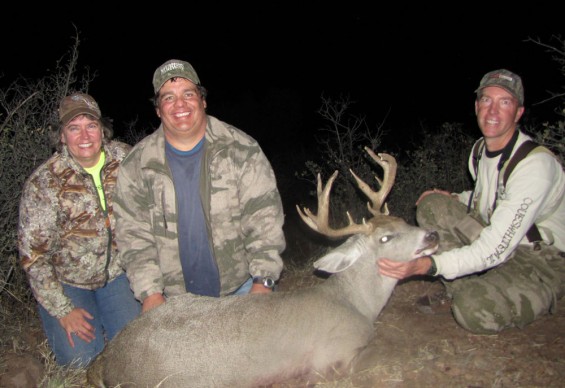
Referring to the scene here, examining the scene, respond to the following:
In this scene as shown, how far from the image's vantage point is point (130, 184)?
382cm

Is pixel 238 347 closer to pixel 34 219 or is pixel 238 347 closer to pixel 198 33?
pixel 34 219

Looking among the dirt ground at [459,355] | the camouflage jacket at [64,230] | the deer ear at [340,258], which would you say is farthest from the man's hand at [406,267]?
the camouflage jacket at [64,230]

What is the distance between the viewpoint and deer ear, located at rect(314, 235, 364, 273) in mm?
3646

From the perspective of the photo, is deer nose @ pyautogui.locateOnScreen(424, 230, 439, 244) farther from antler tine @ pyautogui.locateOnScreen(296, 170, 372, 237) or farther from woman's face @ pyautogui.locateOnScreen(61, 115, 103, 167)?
woman's face @ pyautogui.locateOnScreen(61, 115, 103, 167)

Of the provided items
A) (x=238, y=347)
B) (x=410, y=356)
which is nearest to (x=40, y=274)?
(x=238, y=347)

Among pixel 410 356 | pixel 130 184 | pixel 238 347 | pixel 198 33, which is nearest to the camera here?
pixel 238 347

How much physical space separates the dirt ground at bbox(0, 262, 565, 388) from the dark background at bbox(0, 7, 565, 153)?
13500 mm

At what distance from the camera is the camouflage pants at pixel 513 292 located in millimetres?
3645

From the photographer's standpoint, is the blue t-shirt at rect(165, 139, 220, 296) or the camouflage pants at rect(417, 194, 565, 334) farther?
the blue t-shirt at rect(165, 139, 220, 296)

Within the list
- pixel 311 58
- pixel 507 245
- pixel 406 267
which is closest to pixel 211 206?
pixel 406 267

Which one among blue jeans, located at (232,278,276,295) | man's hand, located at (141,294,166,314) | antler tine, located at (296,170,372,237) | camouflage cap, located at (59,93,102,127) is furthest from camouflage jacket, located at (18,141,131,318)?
antler tine, located at (296,170,372,237)

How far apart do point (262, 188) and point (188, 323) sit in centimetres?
121

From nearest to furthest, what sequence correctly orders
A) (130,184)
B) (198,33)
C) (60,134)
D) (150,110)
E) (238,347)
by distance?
1. (238,347)
2. (130,184)
3. (60,134)
4. (150,110)
5. (198,33)

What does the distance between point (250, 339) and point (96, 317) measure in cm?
178
